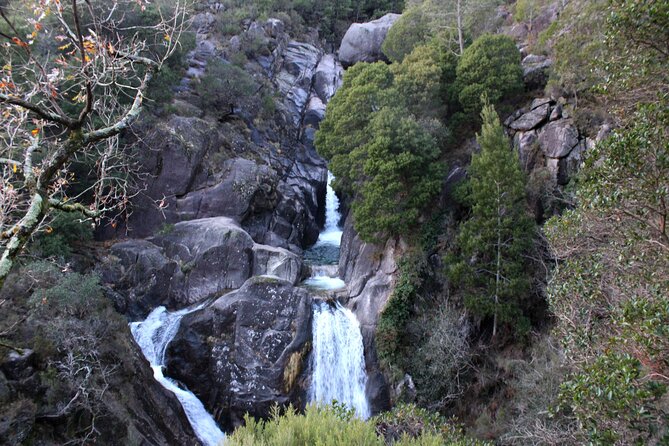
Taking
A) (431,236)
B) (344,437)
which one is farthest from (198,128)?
(344,437)

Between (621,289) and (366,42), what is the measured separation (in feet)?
97.9

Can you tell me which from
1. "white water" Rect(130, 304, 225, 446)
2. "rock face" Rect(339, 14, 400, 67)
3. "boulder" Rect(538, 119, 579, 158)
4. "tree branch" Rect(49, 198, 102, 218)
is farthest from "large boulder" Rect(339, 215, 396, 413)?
"rock face" Rect(339, 14, 400, 67)

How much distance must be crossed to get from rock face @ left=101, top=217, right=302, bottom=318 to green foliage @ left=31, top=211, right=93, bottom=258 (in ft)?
4.11

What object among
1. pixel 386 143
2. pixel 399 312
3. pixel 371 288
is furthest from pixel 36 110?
pixel 371 288

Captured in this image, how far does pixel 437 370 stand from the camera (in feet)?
43.0

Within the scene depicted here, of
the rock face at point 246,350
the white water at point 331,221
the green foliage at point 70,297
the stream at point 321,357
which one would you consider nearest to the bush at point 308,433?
the green foliage at point 70,297

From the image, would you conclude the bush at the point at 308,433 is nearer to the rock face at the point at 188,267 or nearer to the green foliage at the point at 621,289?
the green foliage at the point at 621,289

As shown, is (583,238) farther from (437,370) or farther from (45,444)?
(45,444)

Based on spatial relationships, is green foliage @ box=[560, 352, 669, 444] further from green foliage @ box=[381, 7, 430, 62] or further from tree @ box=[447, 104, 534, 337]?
green foliage @ box=[381, 7, 430, 62]

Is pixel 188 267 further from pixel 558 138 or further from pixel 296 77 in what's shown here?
pixel 296 77

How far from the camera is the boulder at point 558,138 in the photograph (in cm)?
1436

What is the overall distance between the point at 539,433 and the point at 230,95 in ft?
70.3

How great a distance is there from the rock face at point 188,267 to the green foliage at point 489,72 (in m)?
9.50

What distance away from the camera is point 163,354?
1354 cm
